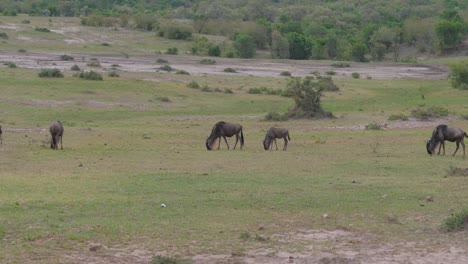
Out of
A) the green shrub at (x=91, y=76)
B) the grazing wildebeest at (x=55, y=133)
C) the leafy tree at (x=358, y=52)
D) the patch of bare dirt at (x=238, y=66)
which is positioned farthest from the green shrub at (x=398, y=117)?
the leafy tree at (x=358, y=52)

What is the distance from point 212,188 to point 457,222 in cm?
645

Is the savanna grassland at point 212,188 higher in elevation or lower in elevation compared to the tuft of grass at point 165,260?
lower

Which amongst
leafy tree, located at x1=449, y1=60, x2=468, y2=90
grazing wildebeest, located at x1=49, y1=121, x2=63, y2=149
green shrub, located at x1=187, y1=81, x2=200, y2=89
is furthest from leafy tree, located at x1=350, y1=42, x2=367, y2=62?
grazing wildebeest, located at x1=49, y1=121, x2=63, y2=149

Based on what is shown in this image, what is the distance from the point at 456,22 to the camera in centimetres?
9756

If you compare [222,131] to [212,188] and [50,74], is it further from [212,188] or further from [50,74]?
[50,74]

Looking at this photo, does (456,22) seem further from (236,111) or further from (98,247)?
(98,247)

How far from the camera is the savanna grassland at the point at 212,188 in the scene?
13852mm

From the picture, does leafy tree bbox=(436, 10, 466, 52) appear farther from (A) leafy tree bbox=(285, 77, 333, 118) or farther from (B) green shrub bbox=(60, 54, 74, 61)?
(A) leafy tree bbox=(285, 77, 333, 118)

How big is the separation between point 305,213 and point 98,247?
475 cm

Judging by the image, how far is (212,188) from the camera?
19.6 meters

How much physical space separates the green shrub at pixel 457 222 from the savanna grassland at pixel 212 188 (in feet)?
0.50

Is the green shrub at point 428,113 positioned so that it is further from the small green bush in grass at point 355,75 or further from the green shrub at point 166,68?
the small green bush in grass at point 355,75

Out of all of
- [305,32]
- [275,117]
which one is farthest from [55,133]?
[305,32]

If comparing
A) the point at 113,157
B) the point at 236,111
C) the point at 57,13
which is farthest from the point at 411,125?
the point at 57,13
